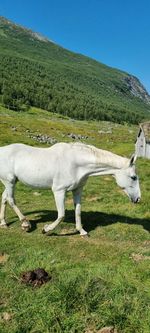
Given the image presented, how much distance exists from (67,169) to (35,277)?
16.1 ft

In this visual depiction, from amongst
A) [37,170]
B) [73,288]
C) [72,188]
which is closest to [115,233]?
[72,188]

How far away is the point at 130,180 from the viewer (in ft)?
44.6

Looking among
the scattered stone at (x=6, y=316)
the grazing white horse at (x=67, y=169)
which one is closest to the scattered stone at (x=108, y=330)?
the scattered stone at (x=6, y=316)

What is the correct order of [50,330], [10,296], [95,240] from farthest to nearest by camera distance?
[95,240]
[10,296]
[50,330]

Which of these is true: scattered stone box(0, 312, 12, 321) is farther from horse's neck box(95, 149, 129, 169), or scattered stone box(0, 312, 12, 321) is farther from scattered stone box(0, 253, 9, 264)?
horse's neck box(95, 149, 129, 169)

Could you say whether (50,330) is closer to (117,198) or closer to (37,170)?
(37,170)

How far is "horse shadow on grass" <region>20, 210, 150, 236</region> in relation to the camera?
15345 mm

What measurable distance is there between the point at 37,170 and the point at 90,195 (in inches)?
341

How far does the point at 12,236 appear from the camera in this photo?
13258mm

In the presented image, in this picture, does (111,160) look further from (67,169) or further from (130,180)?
(67,169)

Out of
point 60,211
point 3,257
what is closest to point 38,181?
point 60,211

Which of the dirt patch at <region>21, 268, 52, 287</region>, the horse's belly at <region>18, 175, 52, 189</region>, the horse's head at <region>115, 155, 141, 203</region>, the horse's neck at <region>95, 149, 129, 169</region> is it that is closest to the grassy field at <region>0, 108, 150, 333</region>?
the dirt patch at <region>21, 268, 52, 287</region>

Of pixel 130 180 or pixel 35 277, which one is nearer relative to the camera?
pixel 35 277

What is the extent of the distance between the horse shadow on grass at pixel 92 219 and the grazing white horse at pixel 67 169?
4.20ft
